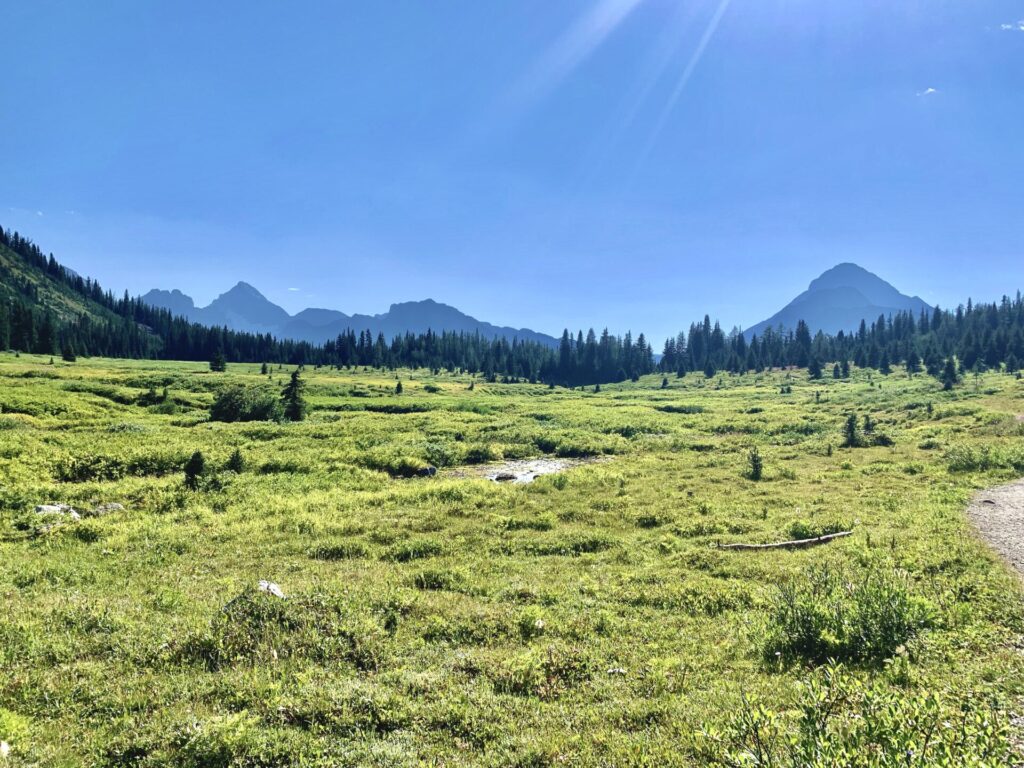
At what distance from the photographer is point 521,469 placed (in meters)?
38.6

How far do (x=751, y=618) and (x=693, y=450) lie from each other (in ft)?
114

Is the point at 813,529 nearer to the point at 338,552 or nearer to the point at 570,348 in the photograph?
the point at 338,552

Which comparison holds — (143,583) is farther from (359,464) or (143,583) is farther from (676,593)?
(359,464)

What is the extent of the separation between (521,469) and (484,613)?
2647 centimetres

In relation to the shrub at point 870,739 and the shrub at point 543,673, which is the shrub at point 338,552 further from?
the shrub at point 870,739

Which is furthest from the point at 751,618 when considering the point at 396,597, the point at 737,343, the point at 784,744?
the point at 737,343

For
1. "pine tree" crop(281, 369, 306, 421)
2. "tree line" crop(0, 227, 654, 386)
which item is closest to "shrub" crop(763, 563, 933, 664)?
"pine tree" crop(281, 369, 306, 421)

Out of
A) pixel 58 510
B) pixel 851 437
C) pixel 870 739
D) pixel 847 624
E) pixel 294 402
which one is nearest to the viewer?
pixel 870 739

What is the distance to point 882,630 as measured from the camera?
31.1 feet

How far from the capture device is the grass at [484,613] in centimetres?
711

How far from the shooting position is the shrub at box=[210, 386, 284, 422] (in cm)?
5067

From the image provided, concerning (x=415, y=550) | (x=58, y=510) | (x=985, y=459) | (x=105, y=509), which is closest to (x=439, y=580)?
(x=415, y=550)

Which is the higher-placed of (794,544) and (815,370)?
(815,370)

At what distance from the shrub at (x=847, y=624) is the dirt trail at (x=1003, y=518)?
19.2 ft
